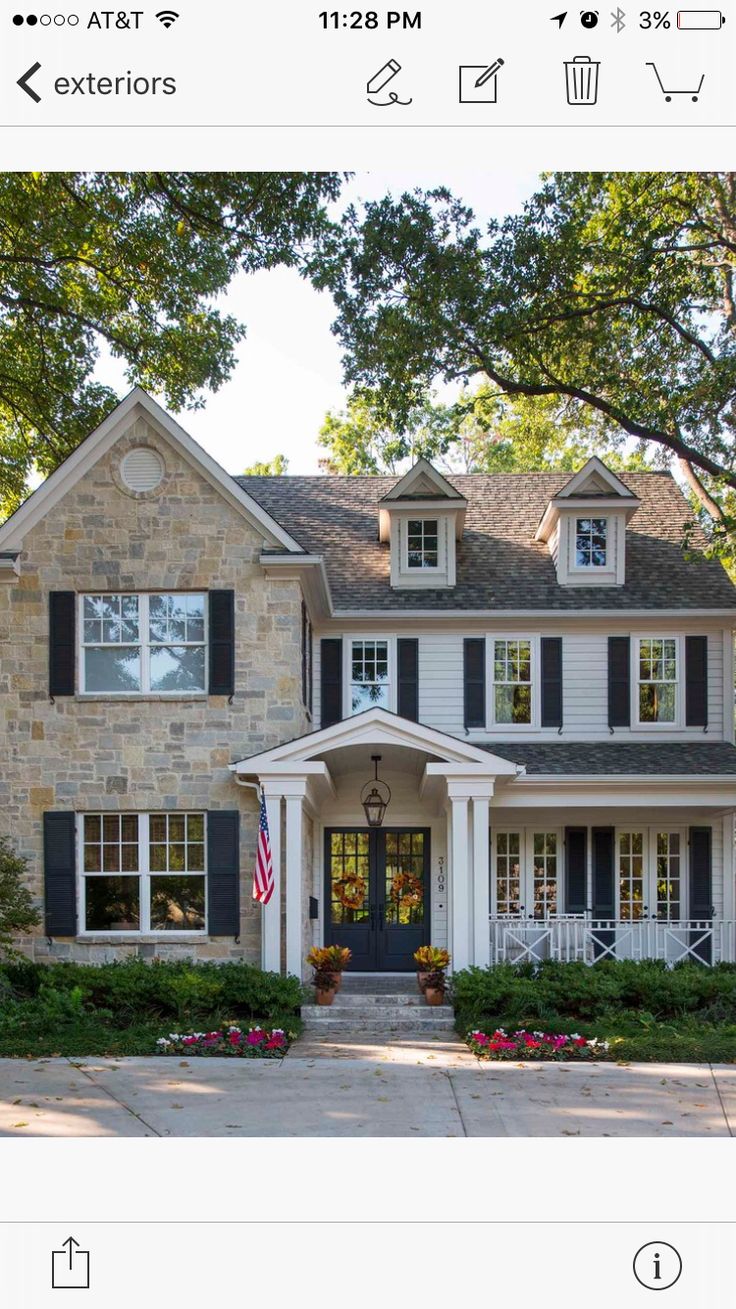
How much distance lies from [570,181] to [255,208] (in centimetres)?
430

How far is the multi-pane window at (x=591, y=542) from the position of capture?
17.1 m

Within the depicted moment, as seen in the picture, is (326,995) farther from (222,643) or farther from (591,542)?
(591,542)

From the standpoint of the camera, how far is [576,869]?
Result: 15.8 meters

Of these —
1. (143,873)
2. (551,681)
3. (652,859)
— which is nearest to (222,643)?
(143,873)

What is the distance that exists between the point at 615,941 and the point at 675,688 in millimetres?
4104

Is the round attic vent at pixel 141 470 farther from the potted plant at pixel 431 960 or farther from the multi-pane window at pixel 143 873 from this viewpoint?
the potted plant at pixel 431 960

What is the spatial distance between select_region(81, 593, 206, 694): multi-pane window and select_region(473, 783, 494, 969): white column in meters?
3.85

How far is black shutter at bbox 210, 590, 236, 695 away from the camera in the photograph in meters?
13.7

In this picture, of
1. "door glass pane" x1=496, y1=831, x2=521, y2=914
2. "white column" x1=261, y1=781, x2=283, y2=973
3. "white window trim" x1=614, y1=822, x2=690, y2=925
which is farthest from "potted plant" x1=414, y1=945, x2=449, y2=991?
"white window trim" x1=614, y1=822, x2=690, y2=925

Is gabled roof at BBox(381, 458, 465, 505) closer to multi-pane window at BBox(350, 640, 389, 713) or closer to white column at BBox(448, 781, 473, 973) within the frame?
multi-pane window at BBox(350, 640, 389, 713)
